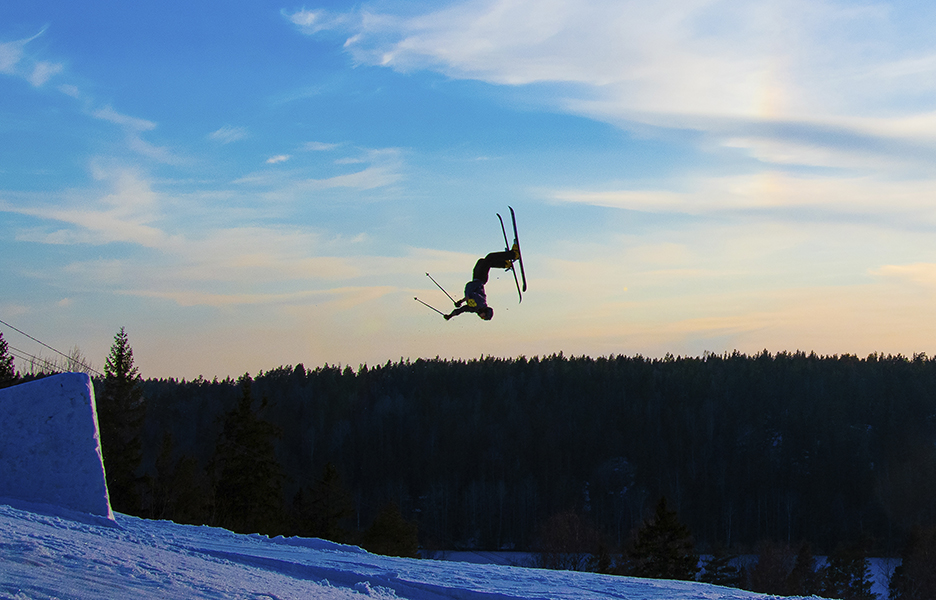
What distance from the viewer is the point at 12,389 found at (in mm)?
13406

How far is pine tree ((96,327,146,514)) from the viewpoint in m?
36.9

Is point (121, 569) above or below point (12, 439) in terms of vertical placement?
below

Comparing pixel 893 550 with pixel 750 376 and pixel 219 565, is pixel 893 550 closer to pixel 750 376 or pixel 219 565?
pixel 750 376

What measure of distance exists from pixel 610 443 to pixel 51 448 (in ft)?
371

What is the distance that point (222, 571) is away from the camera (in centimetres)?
1038

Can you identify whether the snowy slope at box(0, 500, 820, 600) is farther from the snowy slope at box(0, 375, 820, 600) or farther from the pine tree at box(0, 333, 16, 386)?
the pine tree at box(0, 333, 16, 386)

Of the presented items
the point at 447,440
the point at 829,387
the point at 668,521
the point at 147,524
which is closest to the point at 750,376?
the point at 829,387

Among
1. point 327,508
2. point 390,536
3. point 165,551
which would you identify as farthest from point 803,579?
point 165,551

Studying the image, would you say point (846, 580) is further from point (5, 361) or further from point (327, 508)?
point (5, 361)

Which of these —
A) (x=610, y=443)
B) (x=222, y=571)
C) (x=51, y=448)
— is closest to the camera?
(x=222, y=571)

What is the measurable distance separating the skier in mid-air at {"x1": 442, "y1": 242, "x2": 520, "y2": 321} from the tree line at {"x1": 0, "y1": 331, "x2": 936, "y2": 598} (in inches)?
3297

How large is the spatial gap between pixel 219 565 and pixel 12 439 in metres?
4.57

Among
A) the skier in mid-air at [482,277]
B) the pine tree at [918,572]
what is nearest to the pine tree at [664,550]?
the skier in mid-air at [482,277]

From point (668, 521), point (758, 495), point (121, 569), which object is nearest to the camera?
point (121, 569)
